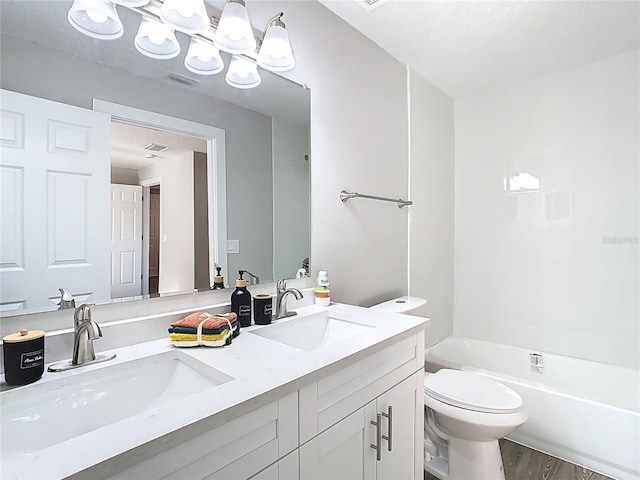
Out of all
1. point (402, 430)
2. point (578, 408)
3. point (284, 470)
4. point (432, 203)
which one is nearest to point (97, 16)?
point (284, 470)

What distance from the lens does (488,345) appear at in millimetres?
2678

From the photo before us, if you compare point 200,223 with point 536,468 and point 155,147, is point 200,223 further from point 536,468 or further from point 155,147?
point 536,468

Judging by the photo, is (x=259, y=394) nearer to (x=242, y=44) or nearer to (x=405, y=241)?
(x=242, y=44)

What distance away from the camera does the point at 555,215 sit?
7.98 ft

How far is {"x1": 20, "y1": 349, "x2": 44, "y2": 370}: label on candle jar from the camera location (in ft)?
2.47

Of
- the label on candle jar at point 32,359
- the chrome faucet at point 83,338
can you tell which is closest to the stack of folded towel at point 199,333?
the chrome faucet at point 83,338

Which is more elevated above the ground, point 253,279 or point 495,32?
point 495,32

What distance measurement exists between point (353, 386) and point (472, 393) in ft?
3.16

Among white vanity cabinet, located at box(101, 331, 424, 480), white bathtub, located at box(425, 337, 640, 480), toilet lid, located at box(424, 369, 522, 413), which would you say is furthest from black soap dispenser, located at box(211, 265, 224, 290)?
white bathtub, located at box(425, 337, 640, 480)

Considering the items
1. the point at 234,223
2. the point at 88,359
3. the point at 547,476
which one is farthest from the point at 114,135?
the point at 547,476

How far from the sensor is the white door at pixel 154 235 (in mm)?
1096

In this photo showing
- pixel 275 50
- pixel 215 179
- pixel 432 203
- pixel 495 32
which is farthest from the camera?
pixel 432 203

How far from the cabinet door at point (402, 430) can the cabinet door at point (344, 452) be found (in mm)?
67

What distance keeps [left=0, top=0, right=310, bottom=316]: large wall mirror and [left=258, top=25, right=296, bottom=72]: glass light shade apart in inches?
2.3
